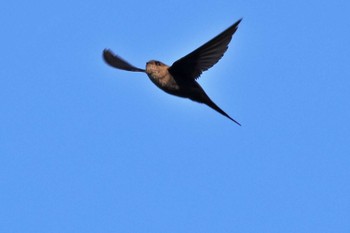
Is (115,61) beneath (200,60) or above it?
above

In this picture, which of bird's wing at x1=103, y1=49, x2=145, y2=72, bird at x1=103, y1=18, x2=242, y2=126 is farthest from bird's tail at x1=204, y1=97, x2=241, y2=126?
bird's wing at x1=103, y1=49, x2=145, y2=72

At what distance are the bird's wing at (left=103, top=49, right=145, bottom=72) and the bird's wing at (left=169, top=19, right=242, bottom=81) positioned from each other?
1256mm

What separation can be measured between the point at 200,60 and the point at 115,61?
6.24 ft

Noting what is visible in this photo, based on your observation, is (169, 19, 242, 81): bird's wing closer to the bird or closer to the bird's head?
the bird

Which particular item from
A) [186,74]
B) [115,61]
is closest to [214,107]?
[186,74]

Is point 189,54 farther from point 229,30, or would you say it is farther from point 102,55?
point 102,55

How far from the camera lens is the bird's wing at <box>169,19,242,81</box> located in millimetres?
8406

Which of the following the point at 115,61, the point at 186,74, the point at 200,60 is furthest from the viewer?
the point at 115,61

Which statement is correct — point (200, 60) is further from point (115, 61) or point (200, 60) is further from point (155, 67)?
point (115, 61)

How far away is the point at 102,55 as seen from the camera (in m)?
10.5

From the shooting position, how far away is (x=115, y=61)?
10.4 m

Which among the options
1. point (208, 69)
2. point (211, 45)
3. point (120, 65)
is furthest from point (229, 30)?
point (120, 65)

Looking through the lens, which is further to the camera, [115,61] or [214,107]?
[115,61]

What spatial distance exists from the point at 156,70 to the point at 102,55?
163cm
